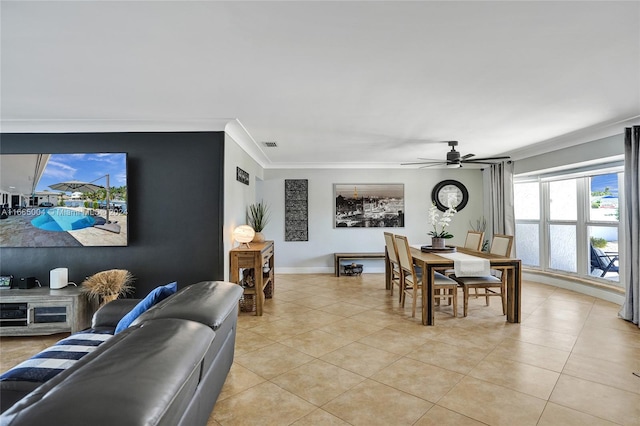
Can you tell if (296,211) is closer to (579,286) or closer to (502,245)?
(502,245)

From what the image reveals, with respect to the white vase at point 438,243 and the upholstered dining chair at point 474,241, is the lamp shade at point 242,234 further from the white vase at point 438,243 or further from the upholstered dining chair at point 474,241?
the upholstered dining chair at point 474,241

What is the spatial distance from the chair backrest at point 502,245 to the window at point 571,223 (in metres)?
1.79

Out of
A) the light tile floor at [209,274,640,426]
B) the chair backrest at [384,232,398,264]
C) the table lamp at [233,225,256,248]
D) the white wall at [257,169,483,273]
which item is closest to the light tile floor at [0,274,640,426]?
the light tile floor at [209,274,640,426]

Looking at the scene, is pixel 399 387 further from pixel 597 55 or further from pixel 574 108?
pixel 574 108

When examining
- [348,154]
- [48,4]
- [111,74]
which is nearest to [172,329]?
[48,4]

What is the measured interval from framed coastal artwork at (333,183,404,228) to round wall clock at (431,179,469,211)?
2.51 feet

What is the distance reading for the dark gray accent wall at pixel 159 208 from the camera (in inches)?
145

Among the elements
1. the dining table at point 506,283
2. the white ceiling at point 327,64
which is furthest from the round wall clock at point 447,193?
the dining table at point 506,283

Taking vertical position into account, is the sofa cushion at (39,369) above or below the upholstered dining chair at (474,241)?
below

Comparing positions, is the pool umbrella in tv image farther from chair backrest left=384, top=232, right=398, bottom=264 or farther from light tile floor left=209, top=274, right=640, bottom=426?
chair backrest left=384, top=232, right=398, bottom=264

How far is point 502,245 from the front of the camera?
4.40 metres

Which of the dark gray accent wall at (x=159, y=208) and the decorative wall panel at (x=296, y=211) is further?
the decorative wall panel at (x=296, y=211)

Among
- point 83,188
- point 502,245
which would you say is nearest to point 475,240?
point 502,245

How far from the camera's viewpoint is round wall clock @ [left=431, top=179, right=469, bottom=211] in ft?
22.4
